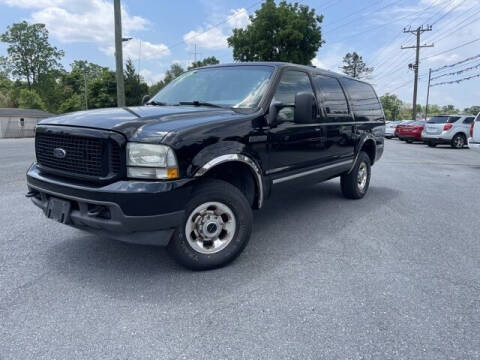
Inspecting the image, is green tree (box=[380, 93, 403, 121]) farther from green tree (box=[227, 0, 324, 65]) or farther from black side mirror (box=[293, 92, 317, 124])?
black side mirror (box=[293, 92, 317, 124])

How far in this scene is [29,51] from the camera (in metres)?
65.7

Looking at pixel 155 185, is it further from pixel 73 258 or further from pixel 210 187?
pixel 73 258

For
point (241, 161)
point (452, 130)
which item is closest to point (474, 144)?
point (452, 130)

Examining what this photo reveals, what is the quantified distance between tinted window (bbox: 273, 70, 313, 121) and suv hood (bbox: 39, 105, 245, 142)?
65 cm

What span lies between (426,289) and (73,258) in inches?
122

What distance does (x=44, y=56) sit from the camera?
2638 inches

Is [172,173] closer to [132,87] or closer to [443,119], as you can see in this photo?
[443,119]

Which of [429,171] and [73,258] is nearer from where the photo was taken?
[73,258]

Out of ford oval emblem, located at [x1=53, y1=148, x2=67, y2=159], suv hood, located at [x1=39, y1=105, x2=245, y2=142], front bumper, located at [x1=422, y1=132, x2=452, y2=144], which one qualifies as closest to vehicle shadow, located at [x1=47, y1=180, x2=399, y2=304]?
ford oval emblem, located at [x1=53, y1=148, x2=67, y2=159]

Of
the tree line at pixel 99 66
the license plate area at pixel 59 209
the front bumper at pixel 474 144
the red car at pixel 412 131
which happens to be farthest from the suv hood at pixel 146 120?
the tree line at pixel 99 66

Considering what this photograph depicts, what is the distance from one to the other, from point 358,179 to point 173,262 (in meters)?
3.78

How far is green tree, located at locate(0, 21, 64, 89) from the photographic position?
211 feet

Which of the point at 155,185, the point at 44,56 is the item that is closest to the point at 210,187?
the point at 155,185

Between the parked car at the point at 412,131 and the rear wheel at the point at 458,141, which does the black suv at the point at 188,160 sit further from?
the parked car at the point at 412,131
